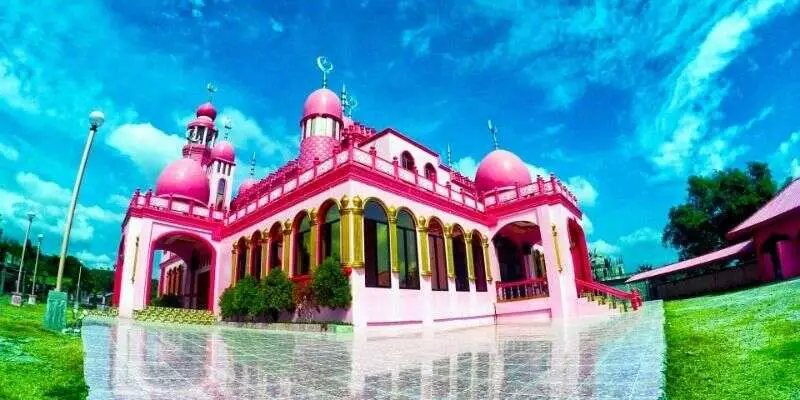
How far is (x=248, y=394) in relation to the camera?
476 cm

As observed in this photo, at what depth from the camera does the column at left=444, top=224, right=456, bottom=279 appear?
60.2ft

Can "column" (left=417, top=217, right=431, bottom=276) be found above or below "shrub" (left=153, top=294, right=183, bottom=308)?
above

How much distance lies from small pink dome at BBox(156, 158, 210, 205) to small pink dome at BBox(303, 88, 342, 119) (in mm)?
7334

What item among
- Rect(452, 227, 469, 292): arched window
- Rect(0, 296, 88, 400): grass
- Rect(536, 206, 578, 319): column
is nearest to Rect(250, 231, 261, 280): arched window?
Rect(452, 227, 469, 292): arched window

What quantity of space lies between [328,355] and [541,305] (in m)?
13.0

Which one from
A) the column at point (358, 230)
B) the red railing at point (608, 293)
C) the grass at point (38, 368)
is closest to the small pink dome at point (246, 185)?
the column at point (358, 230)

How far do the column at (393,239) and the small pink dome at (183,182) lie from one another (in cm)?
1345

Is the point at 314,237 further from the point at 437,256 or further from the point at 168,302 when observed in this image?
the point at 168,302

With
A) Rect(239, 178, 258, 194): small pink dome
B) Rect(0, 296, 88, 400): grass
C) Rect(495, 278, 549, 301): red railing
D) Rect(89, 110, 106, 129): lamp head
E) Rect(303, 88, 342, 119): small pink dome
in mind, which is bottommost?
Rect(0, 296, 88, 400): grass

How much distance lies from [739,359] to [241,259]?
816 inches

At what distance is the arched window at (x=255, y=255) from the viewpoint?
20281mm

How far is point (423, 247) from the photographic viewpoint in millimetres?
17391

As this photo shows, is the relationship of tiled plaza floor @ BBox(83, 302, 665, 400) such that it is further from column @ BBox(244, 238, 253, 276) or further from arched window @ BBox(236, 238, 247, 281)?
arched window @ BBox(236, 238, 247, 281)

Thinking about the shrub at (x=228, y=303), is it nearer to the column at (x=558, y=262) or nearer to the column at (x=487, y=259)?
the column at (x=487, y=259)
